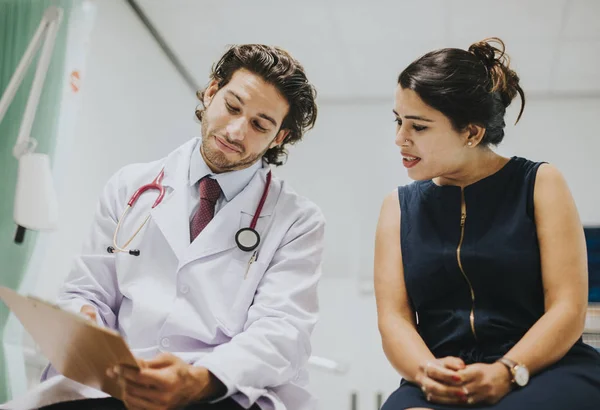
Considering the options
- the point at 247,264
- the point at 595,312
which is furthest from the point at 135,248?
the point at 595,312

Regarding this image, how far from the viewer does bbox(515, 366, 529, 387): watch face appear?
1126mm

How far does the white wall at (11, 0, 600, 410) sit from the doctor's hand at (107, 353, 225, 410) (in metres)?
2.02

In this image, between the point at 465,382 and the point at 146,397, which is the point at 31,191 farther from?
the point at 465,382

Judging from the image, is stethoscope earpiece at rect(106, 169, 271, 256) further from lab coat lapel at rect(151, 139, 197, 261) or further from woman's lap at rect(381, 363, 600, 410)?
woman's lap at rect(381, 363, 600, 410)

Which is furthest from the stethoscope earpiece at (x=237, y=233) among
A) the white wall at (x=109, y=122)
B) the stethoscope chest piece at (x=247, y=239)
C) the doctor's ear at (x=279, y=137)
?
the white wall at (x=109, y=122)

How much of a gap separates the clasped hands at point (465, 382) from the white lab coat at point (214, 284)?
0.31m

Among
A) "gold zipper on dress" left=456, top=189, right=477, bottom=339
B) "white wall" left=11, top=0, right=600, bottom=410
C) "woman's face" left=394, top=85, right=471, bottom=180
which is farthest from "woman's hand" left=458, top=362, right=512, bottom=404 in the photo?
"white wall" left=11, top=0, right=600, bottom=410

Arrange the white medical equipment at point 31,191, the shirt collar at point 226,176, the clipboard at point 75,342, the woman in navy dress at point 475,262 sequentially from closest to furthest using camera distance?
the clipboard at point 75,342
the woman in navy dress at point 475,262
the shirt collar at point 226,176
the white medical equipment at point 31,191

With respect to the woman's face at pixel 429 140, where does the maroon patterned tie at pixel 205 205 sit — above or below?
below

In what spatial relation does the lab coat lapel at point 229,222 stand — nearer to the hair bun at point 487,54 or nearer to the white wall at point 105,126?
the hair bun at point 487,54

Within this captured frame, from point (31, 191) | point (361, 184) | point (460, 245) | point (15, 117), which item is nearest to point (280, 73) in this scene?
point (460, 245)

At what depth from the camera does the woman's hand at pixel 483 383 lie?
1.10m

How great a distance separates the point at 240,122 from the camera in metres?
1.55

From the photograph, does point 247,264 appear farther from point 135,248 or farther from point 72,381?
point 72,381
